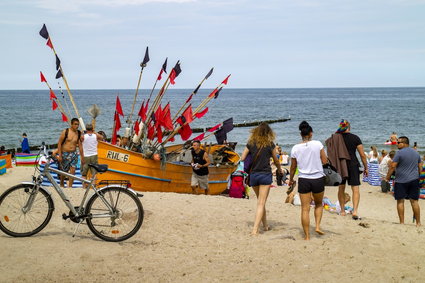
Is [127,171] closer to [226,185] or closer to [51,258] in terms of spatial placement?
[226,185]

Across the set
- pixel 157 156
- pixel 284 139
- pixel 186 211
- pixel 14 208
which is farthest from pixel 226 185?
pixel 284 139

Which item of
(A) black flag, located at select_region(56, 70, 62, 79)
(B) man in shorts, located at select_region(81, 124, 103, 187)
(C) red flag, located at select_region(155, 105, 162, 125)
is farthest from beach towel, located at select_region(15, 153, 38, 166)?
(B) man in shorts, located at select_region(81, 124, 103, 187)

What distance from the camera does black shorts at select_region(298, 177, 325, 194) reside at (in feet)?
24.6

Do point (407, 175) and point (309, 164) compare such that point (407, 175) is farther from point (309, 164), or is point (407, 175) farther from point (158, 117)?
point (158, 117)

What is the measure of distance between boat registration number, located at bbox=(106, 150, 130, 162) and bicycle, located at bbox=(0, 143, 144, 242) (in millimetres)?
5512

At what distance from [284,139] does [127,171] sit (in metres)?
36.2

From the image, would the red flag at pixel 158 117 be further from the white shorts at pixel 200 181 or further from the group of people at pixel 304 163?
the group of people at pixel 304 163

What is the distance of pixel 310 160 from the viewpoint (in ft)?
24.5

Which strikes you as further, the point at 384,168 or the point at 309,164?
the point at 384,168

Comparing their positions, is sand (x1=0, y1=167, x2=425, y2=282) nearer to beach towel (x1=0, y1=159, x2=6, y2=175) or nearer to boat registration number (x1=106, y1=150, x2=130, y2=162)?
boat registration number (x1=106, y1=150, x2=130, y2=162)

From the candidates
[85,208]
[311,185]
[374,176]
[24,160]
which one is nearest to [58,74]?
[85,208]

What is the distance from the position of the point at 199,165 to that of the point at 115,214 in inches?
226

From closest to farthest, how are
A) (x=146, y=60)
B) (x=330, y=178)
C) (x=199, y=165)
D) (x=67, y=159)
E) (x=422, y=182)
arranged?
(x=330, y=178) → (x=67, y=159) → (x=199, y=165) → (x=146, y=60) → (x=422, y=182)

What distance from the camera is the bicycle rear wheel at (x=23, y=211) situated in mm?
7055
